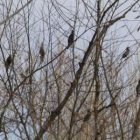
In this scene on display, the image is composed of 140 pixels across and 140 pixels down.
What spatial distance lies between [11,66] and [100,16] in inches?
29.7

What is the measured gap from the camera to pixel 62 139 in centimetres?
282

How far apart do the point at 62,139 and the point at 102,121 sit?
0.33 meters

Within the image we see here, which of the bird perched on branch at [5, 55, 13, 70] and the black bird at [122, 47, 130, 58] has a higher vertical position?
the black bird at [122, 47, 130, 58]

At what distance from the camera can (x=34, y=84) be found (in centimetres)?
298

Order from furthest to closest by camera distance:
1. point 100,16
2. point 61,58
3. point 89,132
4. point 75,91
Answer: point 61,58
point 89,132
point 75,91
point 100,16

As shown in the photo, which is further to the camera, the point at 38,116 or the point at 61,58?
the point at 61,58

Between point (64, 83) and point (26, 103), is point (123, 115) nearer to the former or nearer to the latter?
point (64, 83)

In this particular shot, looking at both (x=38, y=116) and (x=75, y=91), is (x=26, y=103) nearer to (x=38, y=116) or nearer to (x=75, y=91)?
(x=38, y=116)

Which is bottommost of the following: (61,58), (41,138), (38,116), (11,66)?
(41,138)

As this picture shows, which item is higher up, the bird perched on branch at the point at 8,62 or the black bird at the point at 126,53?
the black bird at the point at 126,53

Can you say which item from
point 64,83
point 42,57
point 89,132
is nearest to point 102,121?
point 89,132

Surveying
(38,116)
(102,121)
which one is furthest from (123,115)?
(38,116)

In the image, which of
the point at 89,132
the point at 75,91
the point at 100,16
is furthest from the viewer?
the point at 89,132

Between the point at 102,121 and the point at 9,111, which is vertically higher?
the point at 9,111
